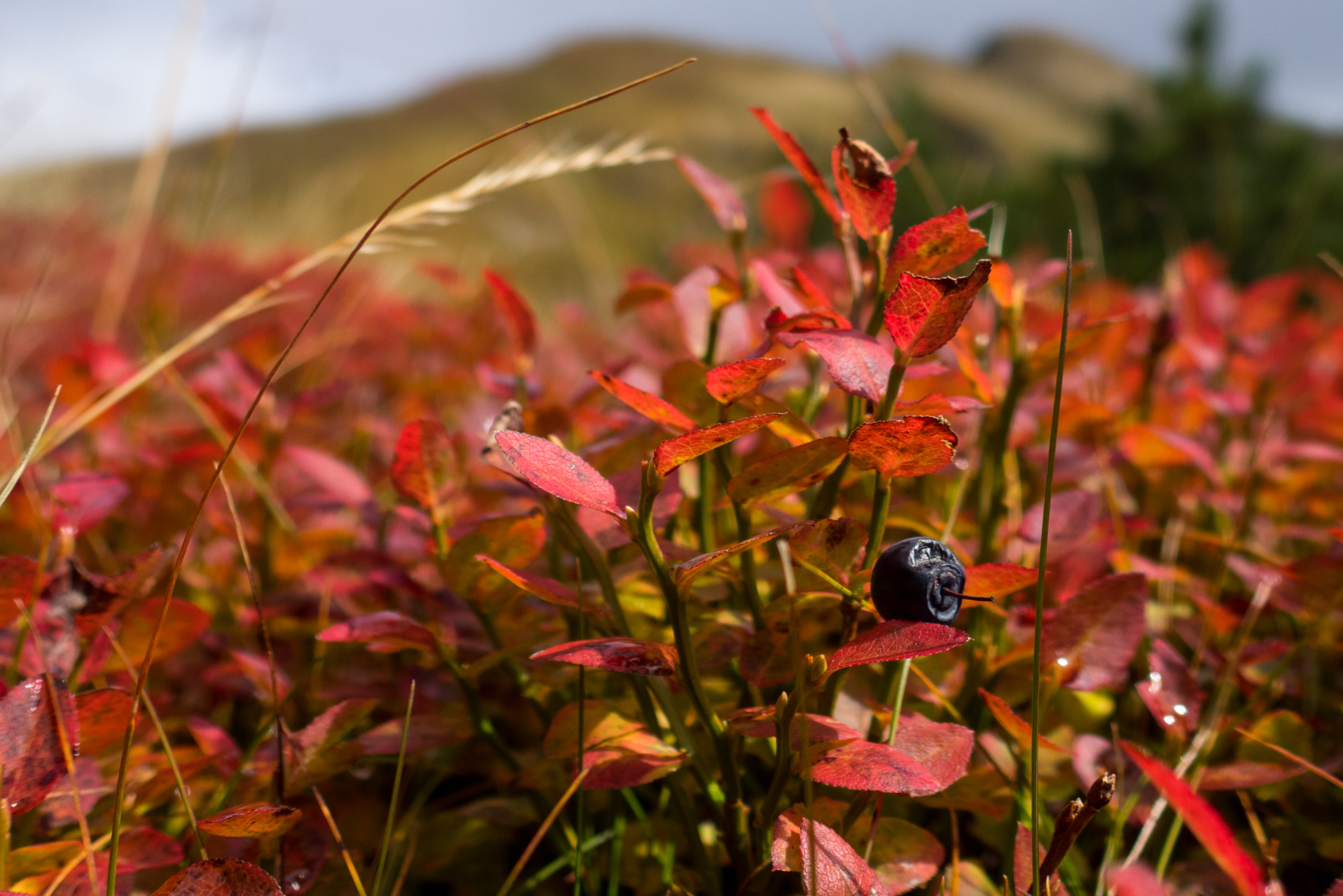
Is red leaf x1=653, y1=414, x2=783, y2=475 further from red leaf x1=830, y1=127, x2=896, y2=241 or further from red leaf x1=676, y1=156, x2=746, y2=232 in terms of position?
red leaf x1=676, y1=156, x2=746, y2=232

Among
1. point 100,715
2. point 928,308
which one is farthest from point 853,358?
point 100,715

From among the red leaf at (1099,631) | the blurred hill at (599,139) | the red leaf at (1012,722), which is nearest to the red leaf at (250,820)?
the red leaf at (1012,722)

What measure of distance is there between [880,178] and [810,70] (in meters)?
16.7

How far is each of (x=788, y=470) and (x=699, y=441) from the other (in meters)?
0.09

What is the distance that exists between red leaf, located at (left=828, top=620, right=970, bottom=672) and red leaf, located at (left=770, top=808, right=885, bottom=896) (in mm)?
87

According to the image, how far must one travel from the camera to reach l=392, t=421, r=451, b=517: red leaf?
2.14 feet

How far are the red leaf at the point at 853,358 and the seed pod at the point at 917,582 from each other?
3.3 inches

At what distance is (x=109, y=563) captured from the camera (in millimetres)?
934

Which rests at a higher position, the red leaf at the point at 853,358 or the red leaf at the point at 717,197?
the red leaf at the point at 717,197

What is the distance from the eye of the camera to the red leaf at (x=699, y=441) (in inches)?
16.9

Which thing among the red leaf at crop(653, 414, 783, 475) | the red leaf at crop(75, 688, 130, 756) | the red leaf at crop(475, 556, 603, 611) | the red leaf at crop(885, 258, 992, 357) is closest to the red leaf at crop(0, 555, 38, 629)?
the red leaf at crop(75, 688, 130, 756)

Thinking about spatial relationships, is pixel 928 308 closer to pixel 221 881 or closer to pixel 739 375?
pixel 739 375

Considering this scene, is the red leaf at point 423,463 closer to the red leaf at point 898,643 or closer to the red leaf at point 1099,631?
the red leaf at point 898,643

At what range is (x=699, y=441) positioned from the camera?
44cm
